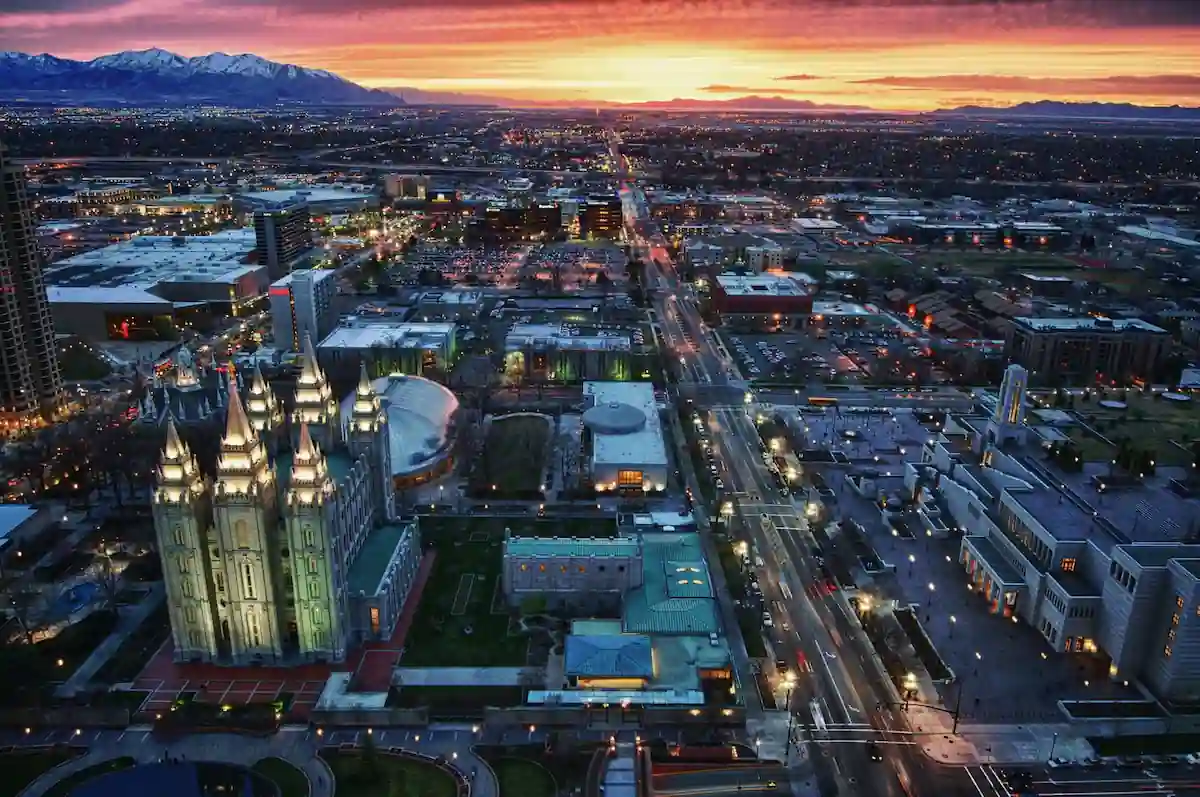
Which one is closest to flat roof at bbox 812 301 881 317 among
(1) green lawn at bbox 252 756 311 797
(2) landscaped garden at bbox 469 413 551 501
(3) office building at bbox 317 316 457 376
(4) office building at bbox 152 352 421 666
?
(3) office building at bbox 317 316 457 376

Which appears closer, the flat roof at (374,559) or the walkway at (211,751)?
the walkway at (211,751)

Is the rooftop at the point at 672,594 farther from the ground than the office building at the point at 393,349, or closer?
closer

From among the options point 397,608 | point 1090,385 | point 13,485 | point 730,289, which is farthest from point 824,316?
point 13,485

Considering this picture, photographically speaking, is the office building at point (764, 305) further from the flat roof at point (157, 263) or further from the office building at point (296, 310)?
the flat roof at point (157, 263)

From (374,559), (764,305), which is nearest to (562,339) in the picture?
(764,305)

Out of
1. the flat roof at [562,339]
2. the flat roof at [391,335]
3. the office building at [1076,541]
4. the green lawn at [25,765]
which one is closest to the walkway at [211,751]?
the green lawn at [25,765]

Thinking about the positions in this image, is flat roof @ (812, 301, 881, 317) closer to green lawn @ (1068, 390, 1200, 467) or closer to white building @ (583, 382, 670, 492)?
green lawn @ (1068, 390, 1200, 467)

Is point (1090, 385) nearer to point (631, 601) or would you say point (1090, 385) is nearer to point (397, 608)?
point (631, 601)
